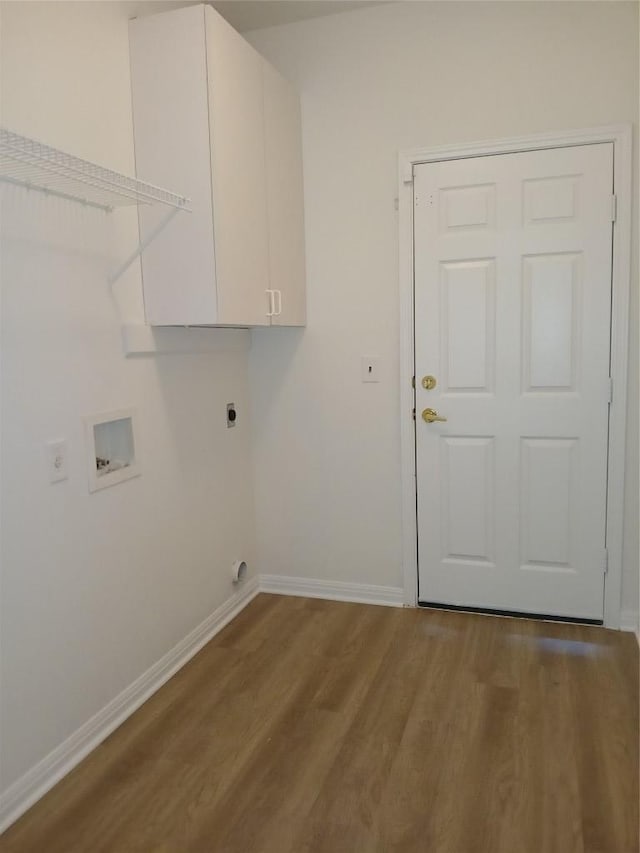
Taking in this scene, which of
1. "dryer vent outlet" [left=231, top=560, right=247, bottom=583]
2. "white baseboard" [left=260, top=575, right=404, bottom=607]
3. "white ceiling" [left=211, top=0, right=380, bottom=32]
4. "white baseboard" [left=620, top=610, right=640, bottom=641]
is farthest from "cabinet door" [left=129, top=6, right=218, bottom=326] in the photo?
"white baseboard" [left=620, top=610, right=640, bottom=641]

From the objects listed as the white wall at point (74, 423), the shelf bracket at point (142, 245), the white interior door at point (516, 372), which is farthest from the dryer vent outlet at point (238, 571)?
the shelf bracket at point (142, 245)

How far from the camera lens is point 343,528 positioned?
329cm

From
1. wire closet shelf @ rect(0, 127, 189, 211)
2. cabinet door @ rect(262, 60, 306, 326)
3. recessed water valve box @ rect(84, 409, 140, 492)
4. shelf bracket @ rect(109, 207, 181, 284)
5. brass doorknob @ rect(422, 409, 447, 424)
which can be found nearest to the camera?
wire closet shelf @ rect(0, 127, 189, 211)

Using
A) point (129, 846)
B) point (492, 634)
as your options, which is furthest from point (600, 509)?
point (129, 846)

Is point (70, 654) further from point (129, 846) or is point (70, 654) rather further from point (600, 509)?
point (600, 509)

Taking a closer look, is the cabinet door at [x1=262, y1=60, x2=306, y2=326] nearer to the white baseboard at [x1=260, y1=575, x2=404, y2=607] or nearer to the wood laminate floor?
the white baseboard at [x1=260, y1=575, x2=404, y2=607]

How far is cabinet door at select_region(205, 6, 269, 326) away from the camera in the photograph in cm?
233

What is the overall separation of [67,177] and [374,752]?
2.03 m

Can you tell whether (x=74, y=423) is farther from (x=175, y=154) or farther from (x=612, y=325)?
(x=612, y=325)

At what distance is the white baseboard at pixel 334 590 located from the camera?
10.6ft

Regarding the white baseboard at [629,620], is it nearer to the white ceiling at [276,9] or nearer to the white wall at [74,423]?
the white wall at [74,423]

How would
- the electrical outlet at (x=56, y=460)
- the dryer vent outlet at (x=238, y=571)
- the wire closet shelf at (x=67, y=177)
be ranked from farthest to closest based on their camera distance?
the dryer vent outlet at (x=238, y=571), the electrical outlet at (x=56, y=460), the wire closet shelf at (x=67, y=177)

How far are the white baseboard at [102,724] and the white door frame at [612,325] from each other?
1.00m

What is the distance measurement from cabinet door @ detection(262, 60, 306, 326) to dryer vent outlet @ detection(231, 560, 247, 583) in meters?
1.20
